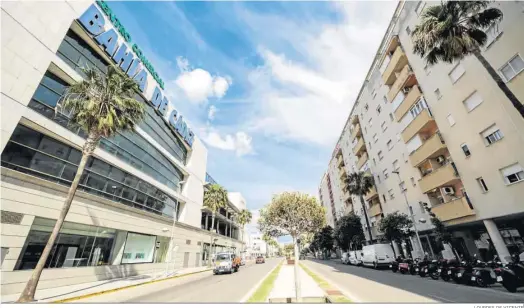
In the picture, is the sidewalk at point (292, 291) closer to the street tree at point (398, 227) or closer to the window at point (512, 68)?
the street tree at point (398, 227)

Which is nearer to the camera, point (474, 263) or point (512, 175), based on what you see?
point (474, 263)

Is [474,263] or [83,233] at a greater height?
[83,233]

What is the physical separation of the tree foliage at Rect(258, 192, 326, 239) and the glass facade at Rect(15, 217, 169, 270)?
14.4 meters

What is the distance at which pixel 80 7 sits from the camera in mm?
18031

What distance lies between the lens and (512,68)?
15.7 meters

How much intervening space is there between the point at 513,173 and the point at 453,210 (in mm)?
6337

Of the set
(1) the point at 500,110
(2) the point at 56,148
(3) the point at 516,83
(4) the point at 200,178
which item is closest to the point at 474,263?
(1) the point at 500,110

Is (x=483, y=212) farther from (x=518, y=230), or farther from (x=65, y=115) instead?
(x=65, y=115)

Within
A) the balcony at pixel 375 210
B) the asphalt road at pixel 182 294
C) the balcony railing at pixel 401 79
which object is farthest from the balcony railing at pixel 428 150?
the asphalt road at pixel 182 294

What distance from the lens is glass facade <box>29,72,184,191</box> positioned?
52.1 feet

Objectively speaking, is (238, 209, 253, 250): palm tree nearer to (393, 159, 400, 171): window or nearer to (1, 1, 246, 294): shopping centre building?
(1, 1, 246, 294): shopping centre building

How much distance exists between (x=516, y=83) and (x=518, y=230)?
1196 cm

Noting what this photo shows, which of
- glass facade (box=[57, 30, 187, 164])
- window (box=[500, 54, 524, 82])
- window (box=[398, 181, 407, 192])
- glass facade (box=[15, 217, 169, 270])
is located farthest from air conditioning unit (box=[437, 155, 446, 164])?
glass facade (box=[15, 217, 169, 270])

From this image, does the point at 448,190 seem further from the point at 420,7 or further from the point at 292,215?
the point at 292,215
